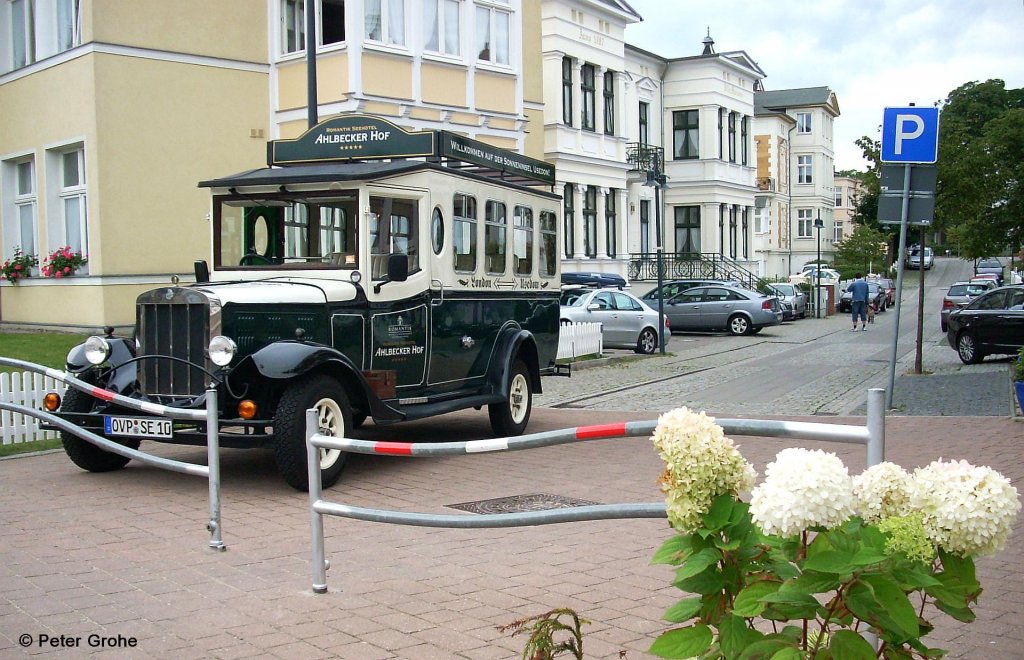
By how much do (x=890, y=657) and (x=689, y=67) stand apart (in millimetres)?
46953

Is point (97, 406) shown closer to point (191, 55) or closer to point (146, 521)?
point (146, 521)

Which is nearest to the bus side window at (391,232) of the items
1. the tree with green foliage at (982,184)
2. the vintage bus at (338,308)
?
the vintage bus at (338,308)

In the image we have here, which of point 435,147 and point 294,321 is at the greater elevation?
point 435,147

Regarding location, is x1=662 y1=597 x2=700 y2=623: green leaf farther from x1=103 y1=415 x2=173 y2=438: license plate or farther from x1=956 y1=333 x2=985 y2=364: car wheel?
x1=956 y1=333 x2=985 y2=364: car wheel

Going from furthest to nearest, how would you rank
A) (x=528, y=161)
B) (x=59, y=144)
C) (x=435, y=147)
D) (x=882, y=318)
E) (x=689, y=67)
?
(x=689, y=67) → (x=882, y=318) → (x=59, y=144) → (x=528, y=161) → (x=435, y=147)

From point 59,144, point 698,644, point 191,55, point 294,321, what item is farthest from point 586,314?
point 698,644

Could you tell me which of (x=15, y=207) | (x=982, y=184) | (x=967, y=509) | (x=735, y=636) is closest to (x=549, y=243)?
(x=735, y=636)

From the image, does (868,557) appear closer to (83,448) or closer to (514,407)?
(83,448)

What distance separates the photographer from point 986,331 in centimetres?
2041

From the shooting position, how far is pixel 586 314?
24.7m

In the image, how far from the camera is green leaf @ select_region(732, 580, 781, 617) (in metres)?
2.66

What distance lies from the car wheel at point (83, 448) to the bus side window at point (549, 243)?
5.54 meters

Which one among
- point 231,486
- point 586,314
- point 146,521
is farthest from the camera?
point 586,314

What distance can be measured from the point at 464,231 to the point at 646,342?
1484 centimetres
